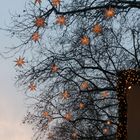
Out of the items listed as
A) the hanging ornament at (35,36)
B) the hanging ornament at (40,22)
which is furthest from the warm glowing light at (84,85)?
the hanging ornament at (40,22)

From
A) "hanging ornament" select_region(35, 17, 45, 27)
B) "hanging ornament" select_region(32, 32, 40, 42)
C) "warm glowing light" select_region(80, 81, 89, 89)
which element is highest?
"warm glowing light" select_region(80, 81, 89, 89)

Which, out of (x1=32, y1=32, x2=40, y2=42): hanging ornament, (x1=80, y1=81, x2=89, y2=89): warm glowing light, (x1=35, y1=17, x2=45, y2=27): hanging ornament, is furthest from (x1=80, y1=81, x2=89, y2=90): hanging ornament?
(x1=35, y1=17, x2=45, y2=27): hanging ornament

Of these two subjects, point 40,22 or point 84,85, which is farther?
point 84,85

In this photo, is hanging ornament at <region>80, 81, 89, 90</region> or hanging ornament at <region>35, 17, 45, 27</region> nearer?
hanging ornament at <region>35, 17, 45, 27</region>

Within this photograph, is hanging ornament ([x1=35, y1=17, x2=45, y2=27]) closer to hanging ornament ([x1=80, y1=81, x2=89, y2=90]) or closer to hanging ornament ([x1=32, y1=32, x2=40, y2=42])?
hanging ornament ([x1=32, y1=32, x2=40, y2=42])

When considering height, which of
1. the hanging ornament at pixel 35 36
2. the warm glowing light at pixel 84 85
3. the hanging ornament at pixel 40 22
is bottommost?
the hanging ornament at pixel 35 36

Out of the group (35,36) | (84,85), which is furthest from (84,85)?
(35,36)

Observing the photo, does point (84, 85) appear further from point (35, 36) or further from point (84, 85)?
point (35, 36)

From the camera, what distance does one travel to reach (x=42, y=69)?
1341 centimetres

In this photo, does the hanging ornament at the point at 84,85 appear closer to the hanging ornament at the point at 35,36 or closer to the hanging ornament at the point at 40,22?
the hanging ornament at the point at 35,36

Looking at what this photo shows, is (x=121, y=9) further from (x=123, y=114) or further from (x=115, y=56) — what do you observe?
(x=115, y=56)

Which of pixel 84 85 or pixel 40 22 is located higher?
pixel 84 85

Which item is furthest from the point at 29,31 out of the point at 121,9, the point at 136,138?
the point at 136,138

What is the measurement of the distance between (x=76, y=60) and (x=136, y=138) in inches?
368
